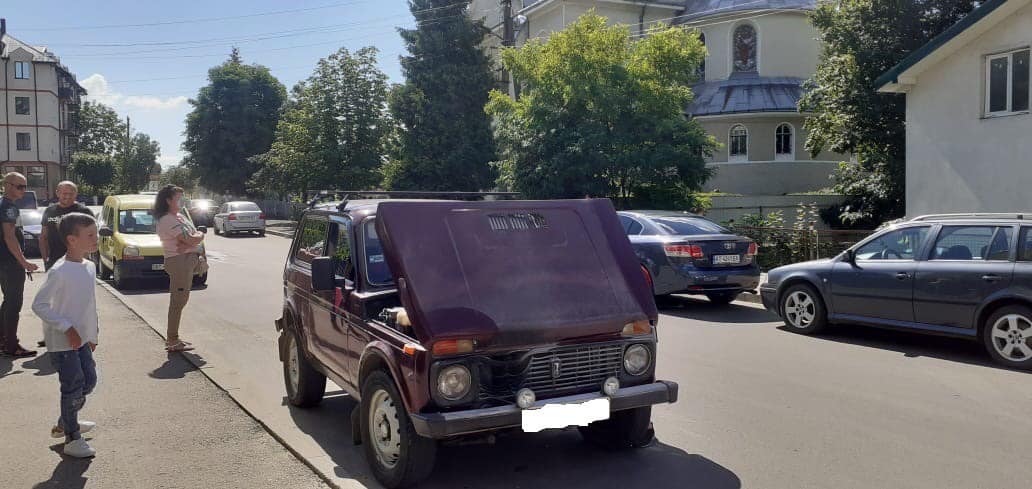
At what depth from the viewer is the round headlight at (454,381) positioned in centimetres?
450

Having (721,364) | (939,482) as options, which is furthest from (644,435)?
A: (721,364)

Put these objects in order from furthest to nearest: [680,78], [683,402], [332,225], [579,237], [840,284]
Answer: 1. [680,78]
2. [840,284]
3. [683,402]
4. [332,225]
5. [579,237]

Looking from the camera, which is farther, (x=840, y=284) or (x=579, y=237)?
(x=840, y=284)

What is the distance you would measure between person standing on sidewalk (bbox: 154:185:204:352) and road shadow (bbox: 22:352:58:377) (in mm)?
1150

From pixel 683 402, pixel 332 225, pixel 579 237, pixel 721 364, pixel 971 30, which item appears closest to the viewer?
pixel 579 237

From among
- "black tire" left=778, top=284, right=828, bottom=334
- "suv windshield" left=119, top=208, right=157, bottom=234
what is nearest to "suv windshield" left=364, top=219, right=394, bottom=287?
"black tire" left=778, top=284, right=828, bottom=334

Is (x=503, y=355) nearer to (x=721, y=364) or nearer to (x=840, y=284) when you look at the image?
(x=721, y=364)

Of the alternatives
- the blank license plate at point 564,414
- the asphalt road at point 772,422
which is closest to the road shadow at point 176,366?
the asphalt road at point 772,422

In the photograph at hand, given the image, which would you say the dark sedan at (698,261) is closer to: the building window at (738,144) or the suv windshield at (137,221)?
the suv windshield at (137,221)

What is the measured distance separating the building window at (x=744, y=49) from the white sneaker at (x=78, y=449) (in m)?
35.5

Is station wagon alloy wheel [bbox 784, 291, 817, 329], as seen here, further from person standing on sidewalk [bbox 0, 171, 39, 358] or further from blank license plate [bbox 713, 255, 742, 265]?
person standing on sidewalk [bbox 0, 171, 39, 358]

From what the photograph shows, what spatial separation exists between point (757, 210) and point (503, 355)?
25375 millimetres

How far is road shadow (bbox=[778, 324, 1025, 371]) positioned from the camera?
29.5 feet

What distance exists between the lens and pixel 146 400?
22.9 feet
